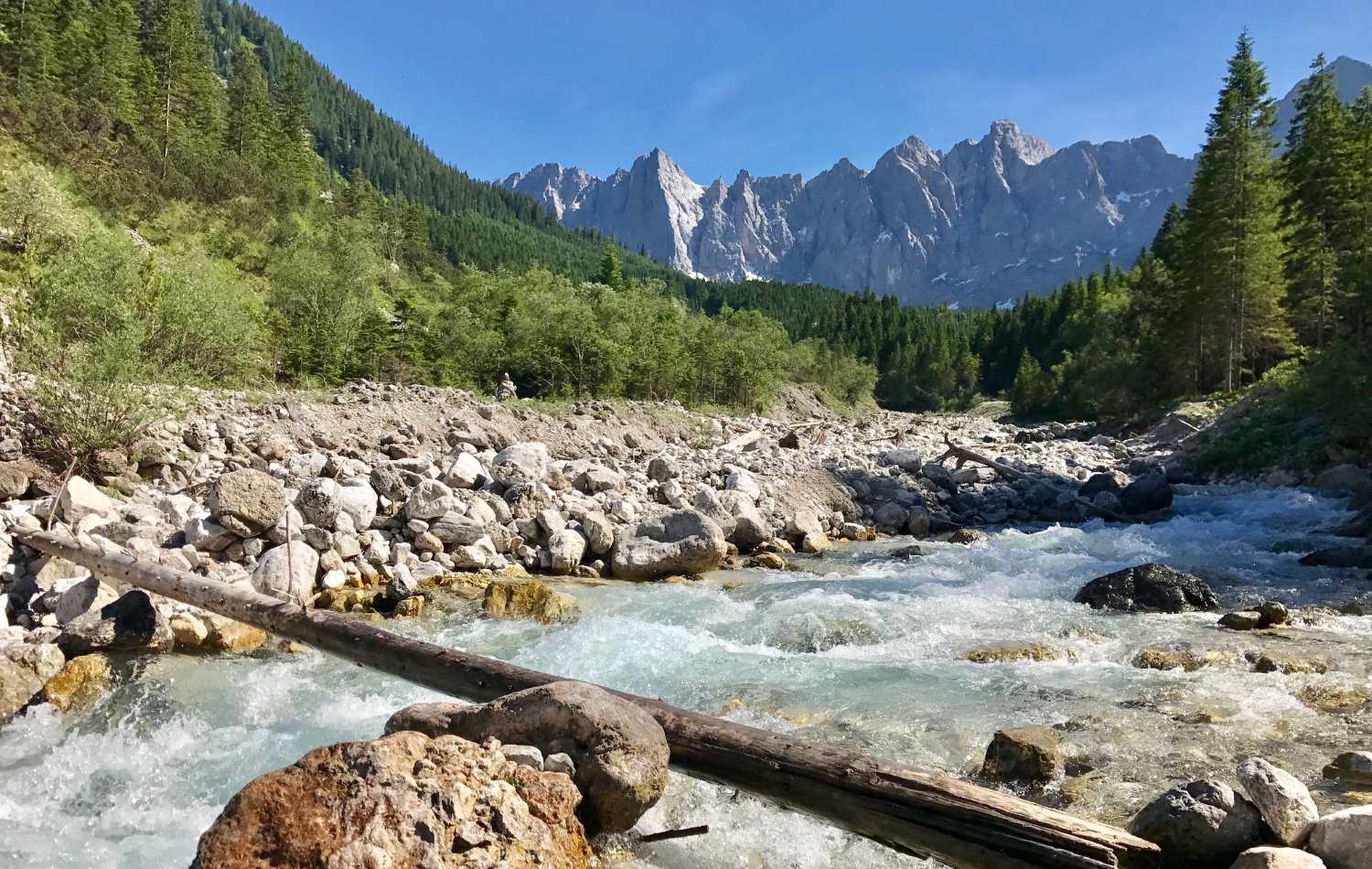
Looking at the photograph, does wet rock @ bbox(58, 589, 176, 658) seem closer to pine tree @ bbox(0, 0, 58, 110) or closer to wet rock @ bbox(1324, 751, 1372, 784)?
wet rock @ bbox(1324, 751, 1372, 784)

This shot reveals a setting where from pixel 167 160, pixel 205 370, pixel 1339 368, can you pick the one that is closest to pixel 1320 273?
pixel 1339 368

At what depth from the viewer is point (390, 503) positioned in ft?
41.2

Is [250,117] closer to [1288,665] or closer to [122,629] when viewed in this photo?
[122,629]

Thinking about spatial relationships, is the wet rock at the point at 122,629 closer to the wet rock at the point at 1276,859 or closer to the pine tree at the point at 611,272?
the wet rock at the point at 1276,859

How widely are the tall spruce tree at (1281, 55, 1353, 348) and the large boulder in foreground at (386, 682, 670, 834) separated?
39.3m

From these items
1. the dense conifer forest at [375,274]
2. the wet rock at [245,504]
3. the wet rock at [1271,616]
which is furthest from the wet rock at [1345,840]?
the dense conifer forest at [375,274]

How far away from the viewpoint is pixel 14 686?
20.2 ft

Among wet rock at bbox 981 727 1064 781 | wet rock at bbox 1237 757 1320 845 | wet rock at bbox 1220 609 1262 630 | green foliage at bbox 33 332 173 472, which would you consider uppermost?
green foliage at bbox 33 332 173 472

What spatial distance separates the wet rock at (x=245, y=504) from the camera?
10.2 metres

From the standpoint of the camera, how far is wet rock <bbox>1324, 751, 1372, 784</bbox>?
483 centimetres

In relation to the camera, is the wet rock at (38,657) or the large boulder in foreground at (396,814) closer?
the large boulder in foreground at (396,814)

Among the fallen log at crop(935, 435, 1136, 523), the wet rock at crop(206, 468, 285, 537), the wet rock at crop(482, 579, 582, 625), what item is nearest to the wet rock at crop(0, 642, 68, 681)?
the wet rock at crop(206, 468, 285, 537)

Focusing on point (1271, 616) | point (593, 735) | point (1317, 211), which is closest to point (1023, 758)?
point (593, 735)

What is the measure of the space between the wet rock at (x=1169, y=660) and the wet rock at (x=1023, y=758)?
3.17 m
